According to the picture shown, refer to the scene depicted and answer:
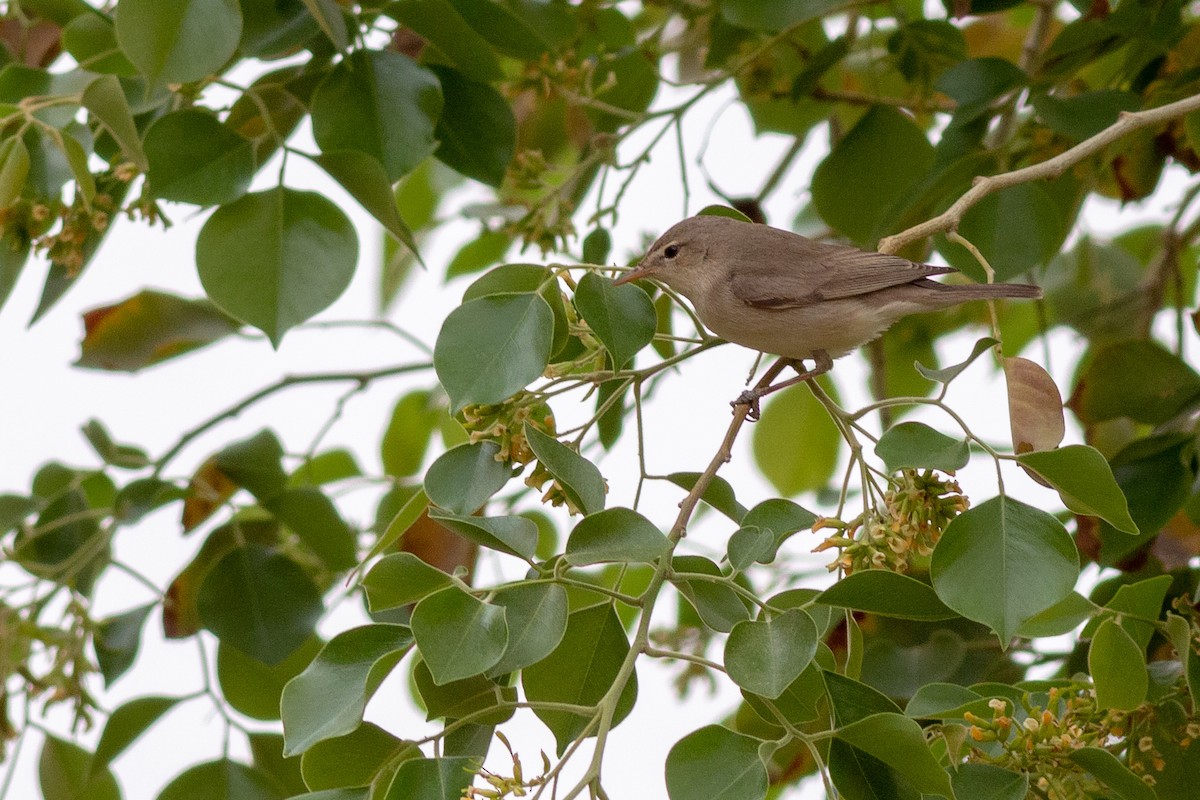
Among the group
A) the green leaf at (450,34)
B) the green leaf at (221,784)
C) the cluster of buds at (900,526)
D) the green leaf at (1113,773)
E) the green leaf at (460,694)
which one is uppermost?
the green leaf at (450,34)

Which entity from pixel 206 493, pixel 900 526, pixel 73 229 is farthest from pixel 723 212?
pixel 206 493

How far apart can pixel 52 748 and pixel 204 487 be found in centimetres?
48

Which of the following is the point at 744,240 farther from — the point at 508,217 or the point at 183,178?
the point at 183,178

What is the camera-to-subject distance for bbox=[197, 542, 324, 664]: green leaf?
6.53ft

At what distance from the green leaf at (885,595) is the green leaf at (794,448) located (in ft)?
5.40

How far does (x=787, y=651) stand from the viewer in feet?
3.72

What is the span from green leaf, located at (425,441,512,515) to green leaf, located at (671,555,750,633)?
210 millimetres

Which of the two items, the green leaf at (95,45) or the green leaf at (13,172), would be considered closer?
the green leaf at (13,172)

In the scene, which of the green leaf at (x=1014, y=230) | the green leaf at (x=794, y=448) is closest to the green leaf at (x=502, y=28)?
the green leaf at (x=1014, y=230)

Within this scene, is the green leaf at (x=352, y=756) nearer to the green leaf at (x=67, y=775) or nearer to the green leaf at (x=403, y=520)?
the green leaf at (x=403, y=520)

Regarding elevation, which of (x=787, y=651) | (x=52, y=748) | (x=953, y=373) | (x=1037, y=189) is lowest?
(x=52, y=748)

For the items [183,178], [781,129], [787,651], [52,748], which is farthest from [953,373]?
[52,748]

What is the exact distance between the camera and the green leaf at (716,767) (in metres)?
1.11

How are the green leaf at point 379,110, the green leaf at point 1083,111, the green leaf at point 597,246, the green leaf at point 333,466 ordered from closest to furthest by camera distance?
the green leaf at point 379,110
the green leaf at point 1083,111
the green leaf at point 597,246
the green leaf at point 333,466
